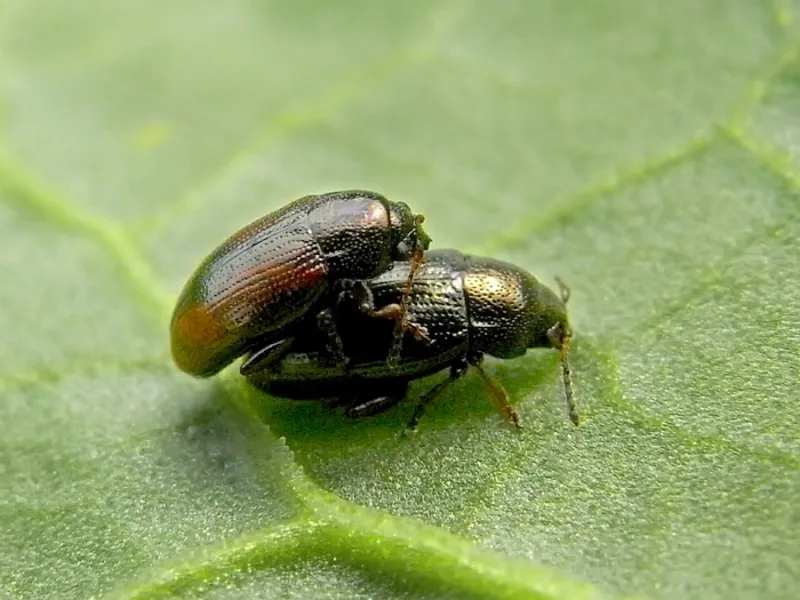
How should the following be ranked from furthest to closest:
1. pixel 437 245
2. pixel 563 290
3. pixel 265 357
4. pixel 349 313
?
pixel 437 245
pixel 563 290
pixel 349 313
pixel 265 357

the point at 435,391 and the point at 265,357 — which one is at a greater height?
the point at 265,357

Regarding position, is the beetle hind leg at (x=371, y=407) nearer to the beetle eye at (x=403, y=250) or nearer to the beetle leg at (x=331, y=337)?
the beetle leg at (x=331, y=337)

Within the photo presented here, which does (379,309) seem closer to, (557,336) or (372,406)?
(372,406)

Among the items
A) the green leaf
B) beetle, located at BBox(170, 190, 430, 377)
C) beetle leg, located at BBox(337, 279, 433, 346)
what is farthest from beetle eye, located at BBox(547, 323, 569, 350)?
beetle, located at BBox(170, 190, 430, 377)

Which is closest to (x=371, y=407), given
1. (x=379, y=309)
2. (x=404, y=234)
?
(x=379, y=309)

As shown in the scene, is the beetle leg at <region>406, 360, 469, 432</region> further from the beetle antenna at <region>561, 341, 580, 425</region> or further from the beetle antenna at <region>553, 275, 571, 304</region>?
the beetle antenna at <region>553, 275, 571, 304</region>
